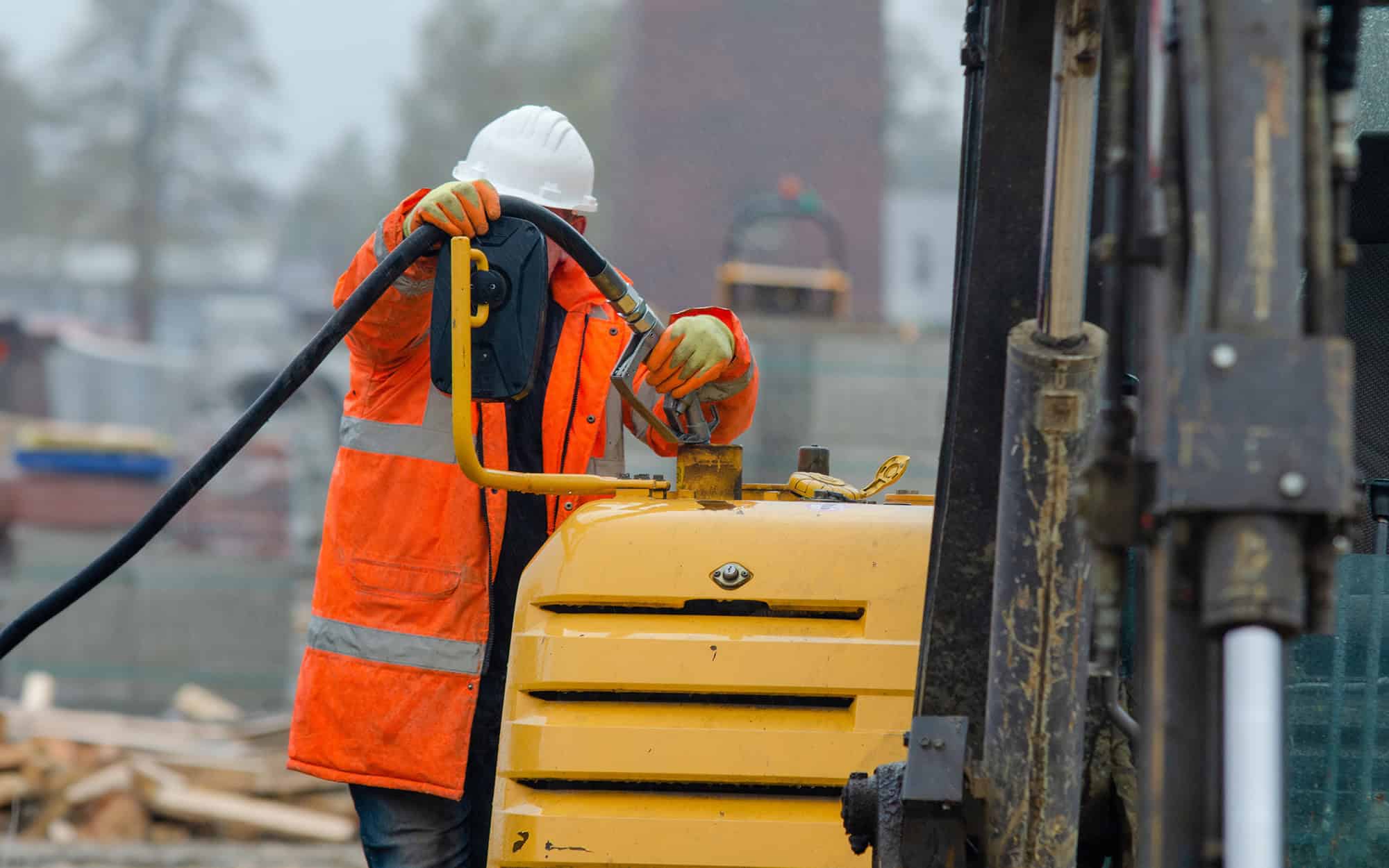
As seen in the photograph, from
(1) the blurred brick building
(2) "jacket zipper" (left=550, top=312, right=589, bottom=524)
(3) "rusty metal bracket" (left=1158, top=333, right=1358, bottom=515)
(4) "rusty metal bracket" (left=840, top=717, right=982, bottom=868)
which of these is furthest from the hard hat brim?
(1) the blurred brick building

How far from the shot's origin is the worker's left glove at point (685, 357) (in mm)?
3041

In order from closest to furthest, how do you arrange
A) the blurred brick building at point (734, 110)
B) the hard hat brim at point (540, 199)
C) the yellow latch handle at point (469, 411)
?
the yellow latch handle at point (469, 411) → the hard hat brim at point (540, 199) → the blurred brick building at point (734, 110)

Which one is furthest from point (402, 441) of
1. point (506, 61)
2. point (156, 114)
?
point (506, 61)

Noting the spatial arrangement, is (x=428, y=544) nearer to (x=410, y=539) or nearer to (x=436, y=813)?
(x=410, y=539)

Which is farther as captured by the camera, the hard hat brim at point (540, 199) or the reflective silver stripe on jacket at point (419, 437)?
the hard hat brim at point (540, 199)

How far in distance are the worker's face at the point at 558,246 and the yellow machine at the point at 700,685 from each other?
0.70 metres

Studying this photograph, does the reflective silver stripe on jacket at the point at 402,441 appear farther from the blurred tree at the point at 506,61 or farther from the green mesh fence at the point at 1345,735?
the blurred tree at the point at 506,61

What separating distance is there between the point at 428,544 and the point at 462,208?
0.74 m

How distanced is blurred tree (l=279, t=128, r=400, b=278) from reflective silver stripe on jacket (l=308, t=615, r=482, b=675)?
2049 inches

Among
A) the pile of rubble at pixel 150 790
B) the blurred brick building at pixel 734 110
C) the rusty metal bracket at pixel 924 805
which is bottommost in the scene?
the pile of rubble at pixel 150 790

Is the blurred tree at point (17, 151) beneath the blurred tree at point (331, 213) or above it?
beneath

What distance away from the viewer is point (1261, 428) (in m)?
1.41

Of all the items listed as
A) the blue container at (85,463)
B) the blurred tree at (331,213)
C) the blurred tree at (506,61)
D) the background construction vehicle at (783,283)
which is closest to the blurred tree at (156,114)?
the blurred tree at (506,61)

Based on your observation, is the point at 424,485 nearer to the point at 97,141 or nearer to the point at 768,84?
the point at 768,84
